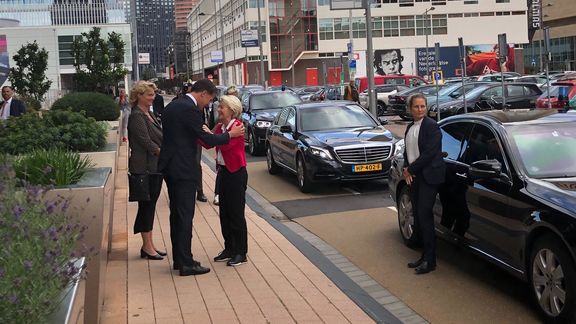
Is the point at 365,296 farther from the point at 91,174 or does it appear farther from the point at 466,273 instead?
the point at 91,174

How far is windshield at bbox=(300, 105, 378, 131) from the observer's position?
12.6 m

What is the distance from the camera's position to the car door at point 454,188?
636cm

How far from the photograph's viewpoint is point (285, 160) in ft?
42.7

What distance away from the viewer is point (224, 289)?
5.75 m

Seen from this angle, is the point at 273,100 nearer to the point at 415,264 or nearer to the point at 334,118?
the point at 334,118

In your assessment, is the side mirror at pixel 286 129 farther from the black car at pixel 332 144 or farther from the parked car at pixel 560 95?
the parked car at pixel 560 95

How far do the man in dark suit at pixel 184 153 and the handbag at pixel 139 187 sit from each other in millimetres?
494

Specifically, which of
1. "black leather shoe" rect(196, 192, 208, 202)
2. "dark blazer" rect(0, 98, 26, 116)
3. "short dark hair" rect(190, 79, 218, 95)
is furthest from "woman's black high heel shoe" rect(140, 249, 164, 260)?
"dark blazer" rect(0, 98, 26, 116)

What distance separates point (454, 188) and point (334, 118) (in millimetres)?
6498

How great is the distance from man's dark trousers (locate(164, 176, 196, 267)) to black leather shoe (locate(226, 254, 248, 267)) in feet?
1.65

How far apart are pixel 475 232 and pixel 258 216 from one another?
412 cm

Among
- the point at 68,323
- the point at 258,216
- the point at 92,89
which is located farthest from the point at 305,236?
the point at 92,89

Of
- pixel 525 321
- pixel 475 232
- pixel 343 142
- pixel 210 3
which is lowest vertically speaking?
pixel 525 321

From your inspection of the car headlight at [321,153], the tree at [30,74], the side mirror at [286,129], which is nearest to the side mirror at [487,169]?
the car headlight at [321,153]
